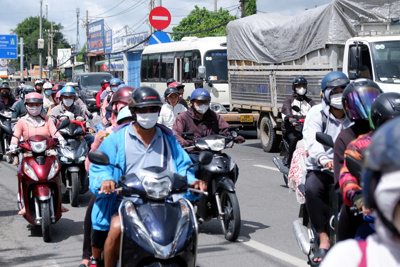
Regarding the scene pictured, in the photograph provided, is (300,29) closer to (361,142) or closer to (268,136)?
(268,136)

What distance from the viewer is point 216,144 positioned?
7.17 metres

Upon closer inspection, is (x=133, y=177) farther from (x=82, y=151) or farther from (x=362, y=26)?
(x=362, y=26)

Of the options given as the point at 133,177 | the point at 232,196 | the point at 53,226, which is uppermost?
the point at 133,177

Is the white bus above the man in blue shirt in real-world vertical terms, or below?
above

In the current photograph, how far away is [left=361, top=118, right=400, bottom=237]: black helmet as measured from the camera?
165 cm

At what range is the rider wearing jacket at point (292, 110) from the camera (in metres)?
10.9

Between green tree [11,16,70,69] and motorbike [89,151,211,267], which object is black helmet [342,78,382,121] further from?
green tree [11,16,70,69]

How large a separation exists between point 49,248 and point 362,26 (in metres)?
8.51

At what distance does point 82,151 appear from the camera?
9.73 meters

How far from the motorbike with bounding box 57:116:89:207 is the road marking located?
315 centimetres

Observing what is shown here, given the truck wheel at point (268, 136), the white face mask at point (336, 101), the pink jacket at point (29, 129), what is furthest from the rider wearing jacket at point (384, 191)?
the truck wheel at point (268, 136)

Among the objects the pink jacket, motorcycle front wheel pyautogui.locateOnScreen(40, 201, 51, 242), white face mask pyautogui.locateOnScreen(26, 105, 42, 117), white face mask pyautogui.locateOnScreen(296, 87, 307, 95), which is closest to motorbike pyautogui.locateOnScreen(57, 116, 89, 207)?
the pink jacket

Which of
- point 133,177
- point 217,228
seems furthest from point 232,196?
point 133,177

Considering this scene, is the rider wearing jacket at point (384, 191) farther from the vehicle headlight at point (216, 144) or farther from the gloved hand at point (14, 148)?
the gloved hand at point (14, 148)
